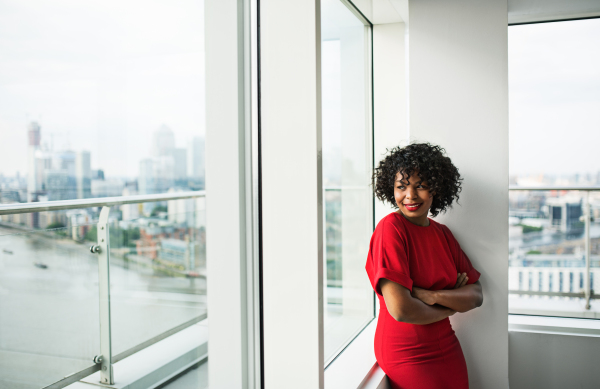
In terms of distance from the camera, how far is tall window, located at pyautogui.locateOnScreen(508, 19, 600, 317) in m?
2.44

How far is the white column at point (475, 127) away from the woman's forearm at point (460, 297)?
0.26 meters

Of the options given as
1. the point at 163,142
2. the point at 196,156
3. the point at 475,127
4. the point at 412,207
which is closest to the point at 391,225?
the point at 412,207

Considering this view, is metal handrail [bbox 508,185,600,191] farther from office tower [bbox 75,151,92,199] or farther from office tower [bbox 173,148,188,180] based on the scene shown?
office tower [bbox 75,151,92,199]

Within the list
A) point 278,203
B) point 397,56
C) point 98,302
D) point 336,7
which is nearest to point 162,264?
point 98,302

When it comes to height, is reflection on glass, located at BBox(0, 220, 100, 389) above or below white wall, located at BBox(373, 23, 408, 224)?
below

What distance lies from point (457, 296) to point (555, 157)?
1.37 meters

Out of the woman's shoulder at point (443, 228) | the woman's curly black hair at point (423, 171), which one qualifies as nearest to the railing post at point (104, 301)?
the woman's curly black hair at point (423, 171)

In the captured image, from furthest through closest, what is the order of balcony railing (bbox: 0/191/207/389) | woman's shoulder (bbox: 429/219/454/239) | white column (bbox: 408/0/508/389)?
white column (bbox: 408/0/508/389) < woman's shoulder (bbox: 429/219/454/239) < balcony railing (bbox: 0/191/207/389)

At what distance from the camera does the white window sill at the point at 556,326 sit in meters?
2.32

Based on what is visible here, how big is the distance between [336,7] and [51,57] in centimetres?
139

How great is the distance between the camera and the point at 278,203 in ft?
4.98

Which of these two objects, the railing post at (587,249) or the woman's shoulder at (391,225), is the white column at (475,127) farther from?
the railing post at (587,249)

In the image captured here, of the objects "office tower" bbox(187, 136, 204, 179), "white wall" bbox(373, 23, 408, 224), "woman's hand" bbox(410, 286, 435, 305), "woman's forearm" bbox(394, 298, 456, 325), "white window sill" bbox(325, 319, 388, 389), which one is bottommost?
"white window sill" bbox(325, 319, 388, 389)

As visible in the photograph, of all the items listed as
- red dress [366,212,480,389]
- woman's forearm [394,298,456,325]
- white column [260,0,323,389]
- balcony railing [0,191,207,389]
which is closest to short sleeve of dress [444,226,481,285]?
red dress [366,212,480,389]
